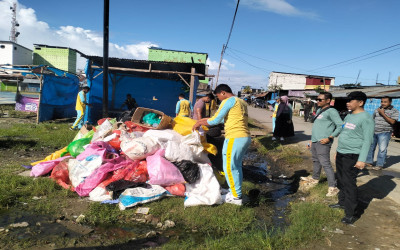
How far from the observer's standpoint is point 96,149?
412 cm

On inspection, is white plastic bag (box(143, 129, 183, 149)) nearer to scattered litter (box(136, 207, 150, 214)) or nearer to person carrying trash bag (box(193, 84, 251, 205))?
person carrying trash bag (box(193, 84, 251, 205))

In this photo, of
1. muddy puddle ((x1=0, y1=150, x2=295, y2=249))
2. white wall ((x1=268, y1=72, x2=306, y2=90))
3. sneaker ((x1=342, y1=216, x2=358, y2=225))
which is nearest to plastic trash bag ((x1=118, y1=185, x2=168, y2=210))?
muddy puddle ((x1=0, y1=150, x2=295, y2=249))

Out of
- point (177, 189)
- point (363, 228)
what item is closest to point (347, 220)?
point (363, 228)

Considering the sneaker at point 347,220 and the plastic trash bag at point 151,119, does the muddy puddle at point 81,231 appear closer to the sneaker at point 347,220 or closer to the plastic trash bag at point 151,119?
the sneaker at point 347,220

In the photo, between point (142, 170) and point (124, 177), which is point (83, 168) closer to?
point (124, 177)

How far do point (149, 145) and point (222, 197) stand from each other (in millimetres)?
1324

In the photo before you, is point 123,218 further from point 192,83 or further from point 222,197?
point 192,83

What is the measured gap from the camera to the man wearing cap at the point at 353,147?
9.93ft

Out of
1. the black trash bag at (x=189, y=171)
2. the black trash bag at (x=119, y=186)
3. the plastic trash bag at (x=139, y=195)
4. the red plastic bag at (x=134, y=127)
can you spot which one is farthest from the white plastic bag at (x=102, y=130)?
the black trash bag at (x=189, y=171)

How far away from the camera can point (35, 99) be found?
13.3m

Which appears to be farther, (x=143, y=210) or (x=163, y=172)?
(x=163, y=172)

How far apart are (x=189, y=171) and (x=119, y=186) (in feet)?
3.18

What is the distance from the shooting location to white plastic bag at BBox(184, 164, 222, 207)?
3.44 metres

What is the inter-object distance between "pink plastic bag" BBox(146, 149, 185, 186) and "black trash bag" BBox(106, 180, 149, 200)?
23 centimetres
